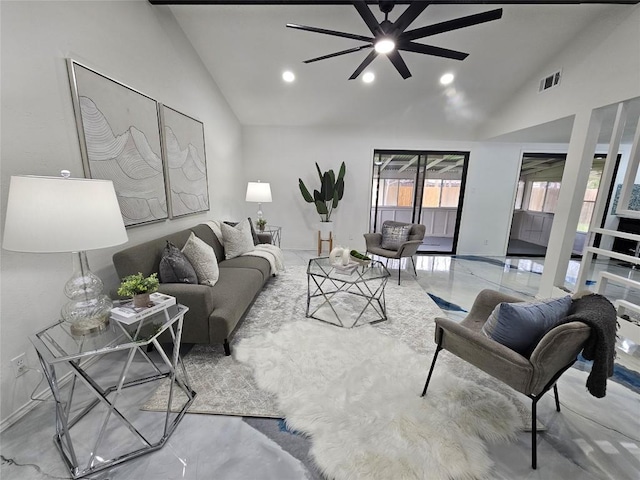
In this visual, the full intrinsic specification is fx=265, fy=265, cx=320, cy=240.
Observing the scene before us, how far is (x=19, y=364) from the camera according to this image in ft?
5.03

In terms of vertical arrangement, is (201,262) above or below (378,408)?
above

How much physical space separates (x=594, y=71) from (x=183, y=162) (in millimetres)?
4604

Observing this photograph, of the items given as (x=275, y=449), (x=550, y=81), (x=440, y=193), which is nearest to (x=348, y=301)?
(x=275, y=449)

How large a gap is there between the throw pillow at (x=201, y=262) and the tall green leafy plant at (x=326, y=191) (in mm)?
2832

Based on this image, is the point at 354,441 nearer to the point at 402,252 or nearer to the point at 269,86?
the point at 402,252

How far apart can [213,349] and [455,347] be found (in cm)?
182

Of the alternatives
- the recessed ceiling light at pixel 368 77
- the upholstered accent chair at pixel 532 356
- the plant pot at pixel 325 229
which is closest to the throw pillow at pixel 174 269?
the upholstered accent chair at pixel 532 356

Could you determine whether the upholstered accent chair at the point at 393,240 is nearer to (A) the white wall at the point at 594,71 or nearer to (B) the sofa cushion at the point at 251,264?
(B) the sofa cushion at the point at 251,264

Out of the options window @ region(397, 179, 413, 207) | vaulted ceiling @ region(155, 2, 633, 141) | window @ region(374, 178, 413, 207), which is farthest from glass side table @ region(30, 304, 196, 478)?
window @ region(397, 179, 413, 207)

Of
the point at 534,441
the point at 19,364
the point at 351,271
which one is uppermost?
the point at 351,271

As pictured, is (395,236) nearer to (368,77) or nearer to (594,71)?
(368,77)

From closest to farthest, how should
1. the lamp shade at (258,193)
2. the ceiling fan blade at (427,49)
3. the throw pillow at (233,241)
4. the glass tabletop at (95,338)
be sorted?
the glass tabletop at (95,338) → the ceiling fan blade at (427,49) → the throw pillow at (233,241) → the lamp shade at (258,193)

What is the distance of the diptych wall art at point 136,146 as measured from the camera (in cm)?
193

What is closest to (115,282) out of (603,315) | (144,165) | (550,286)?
(144,165)
